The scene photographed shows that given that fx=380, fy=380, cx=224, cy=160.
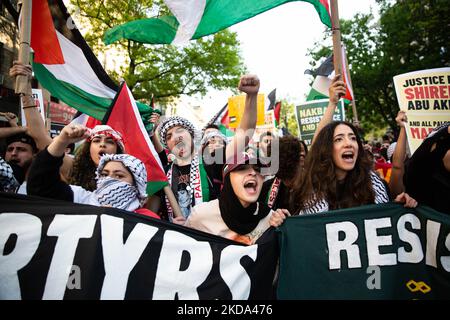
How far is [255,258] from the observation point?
2.49 metres

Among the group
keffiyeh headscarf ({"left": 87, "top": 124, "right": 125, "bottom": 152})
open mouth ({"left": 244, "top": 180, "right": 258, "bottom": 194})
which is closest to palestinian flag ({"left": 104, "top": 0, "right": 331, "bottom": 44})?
keffiyeh headscarf ({"left": 87, "top": 124, "right": 125, "bottom": 152})

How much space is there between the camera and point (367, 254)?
2553 mm

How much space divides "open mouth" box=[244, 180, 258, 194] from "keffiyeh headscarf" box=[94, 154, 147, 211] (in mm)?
771

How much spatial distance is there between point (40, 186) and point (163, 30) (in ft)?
7.41

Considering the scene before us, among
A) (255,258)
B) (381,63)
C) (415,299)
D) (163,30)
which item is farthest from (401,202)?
(381,63)

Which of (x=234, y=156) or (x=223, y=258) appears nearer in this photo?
(x=223, y=258)

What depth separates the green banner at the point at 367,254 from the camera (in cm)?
249

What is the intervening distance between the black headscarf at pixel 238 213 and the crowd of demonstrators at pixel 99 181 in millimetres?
569

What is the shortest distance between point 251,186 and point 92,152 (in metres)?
1.52

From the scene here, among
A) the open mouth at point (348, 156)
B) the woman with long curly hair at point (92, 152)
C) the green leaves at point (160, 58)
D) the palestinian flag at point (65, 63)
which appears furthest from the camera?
the green leaves at point (160, 58)

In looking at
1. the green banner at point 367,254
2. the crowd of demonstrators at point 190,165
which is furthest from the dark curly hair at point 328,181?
the crowd of demonstrators at point 190,165

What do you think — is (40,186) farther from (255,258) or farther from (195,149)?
(195,149)

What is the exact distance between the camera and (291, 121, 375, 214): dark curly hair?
113 inches

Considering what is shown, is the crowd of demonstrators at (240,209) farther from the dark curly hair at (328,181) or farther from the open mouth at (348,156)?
the open mouth at (348,156)
